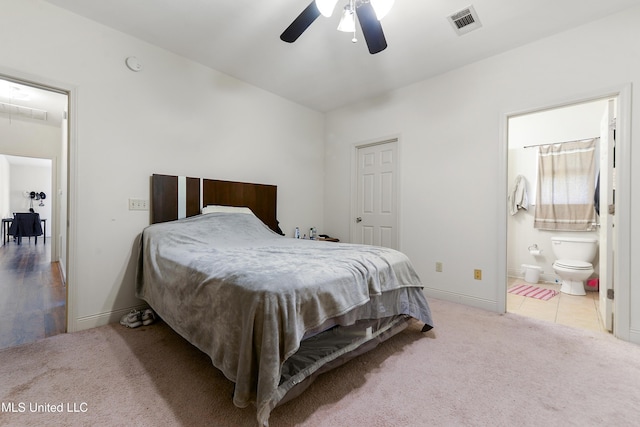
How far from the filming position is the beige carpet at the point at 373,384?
50.0 inches

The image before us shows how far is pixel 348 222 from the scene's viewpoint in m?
4.00

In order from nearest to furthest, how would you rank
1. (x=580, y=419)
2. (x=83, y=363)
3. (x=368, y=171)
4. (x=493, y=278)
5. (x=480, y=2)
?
(x=580, y=419) → (x=83, y=363) → (x=480, y=2) → (x=493, y=278) → (x=368, y=171)

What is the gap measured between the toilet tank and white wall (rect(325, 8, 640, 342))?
159cm

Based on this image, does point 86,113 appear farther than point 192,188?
No

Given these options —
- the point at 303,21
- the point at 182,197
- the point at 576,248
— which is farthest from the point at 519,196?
the point at 182,197

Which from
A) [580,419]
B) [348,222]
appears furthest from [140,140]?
[580,419]

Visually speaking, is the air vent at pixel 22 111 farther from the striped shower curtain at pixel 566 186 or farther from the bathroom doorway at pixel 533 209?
the striped shower curtain at pixel 566 186

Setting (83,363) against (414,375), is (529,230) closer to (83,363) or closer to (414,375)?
(414,375)

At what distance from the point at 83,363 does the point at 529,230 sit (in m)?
5.19

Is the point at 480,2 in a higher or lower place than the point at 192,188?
higher

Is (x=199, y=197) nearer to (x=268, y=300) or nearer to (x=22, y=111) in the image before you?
(x=268, y=300)

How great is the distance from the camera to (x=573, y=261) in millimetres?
3324

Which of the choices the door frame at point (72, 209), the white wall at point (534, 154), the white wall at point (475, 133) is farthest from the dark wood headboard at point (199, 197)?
the white wall at point (534, 154)

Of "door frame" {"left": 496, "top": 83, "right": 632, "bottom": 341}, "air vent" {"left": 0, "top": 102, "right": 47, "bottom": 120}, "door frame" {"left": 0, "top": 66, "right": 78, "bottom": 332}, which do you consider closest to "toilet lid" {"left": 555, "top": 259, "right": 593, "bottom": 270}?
"door frame" {"left": 496, "top": 83, "right": 632, "bottom": 341}
